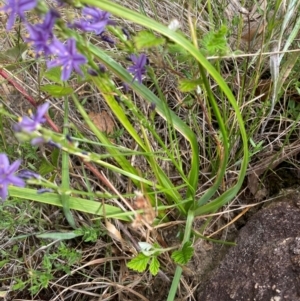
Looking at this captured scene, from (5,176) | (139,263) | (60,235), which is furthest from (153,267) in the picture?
(5,176)

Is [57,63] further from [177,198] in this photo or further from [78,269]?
[78,269]

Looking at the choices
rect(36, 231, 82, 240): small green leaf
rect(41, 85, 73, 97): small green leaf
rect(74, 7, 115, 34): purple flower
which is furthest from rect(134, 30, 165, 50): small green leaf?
rect(36, 231, 82, 240): small green leaf

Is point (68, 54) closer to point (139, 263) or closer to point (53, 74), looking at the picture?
point (53, 74)

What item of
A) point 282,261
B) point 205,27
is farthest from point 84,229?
point 205,27

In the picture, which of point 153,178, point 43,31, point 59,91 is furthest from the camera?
point 153,178

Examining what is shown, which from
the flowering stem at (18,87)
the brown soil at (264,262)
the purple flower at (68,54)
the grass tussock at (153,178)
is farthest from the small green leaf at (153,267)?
the purple flower at (68,54)
